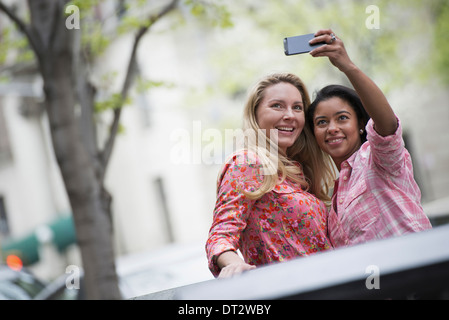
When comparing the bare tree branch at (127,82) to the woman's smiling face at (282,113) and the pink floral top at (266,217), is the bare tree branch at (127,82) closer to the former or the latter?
the woman's smiling face at (282,113)

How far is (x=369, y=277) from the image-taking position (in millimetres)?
1188

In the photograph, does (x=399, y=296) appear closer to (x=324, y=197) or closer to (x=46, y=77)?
(x=324, y=197)

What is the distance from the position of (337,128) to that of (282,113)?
0.25 meters

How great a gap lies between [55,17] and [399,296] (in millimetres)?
4124

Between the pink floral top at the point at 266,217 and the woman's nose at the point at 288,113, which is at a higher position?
the woman's nose at the point at 288,113

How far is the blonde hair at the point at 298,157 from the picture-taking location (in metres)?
2.37

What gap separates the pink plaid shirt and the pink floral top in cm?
11

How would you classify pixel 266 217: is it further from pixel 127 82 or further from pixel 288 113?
pixel 127 82

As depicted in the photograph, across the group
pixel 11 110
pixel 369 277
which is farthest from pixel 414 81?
pixel 11 110

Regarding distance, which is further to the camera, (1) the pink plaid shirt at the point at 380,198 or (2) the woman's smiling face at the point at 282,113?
(2) the woman's smiling face at the point at 282,113

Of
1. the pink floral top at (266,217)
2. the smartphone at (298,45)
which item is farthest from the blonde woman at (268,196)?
the smartphone at (298,45)

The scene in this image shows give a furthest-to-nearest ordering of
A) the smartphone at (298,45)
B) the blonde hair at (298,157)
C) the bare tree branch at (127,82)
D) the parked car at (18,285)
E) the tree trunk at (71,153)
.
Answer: the parked car at (18,285), the bare tree branch at (127,82), the tree trunk at (71,153), the blonde hair at (298,157), the smartphone at (298,45)

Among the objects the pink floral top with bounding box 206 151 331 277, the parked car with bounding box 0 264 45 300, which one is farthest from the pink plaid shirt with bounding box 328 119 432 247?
the parked car with bounding box 0 264 45 300

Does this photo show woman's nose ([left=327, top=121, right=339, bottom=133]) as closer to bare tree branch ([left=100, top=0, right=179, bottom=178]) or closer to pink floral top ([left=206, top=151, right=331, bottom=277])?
pink floral top ([left=206, top=151, right=331, bottom=277])
